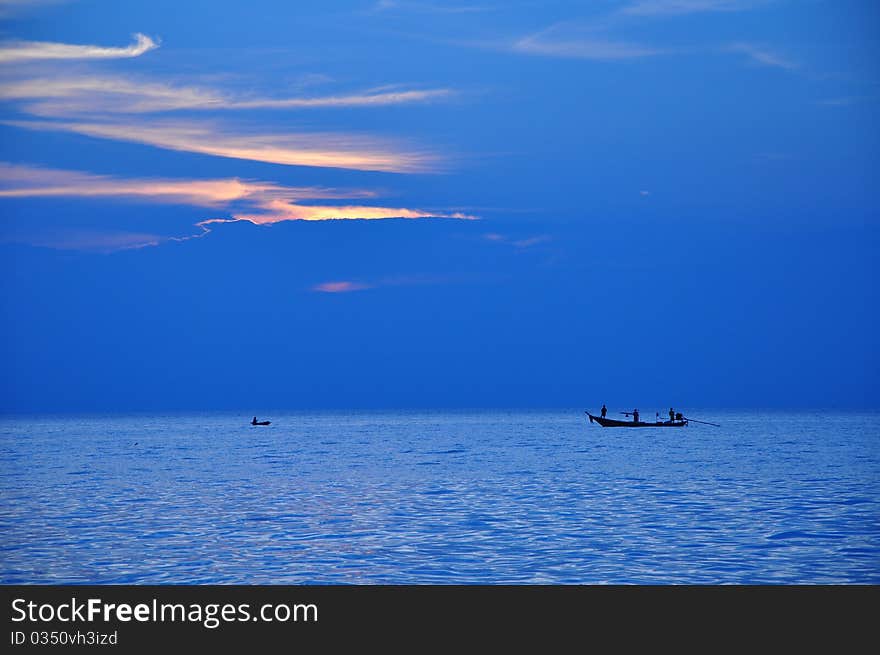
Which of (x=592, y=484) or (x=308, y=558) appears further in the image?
(x=592, y=484)

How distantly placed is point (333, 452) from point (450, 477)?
112 ft

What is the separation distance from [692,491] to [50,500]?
2991cm

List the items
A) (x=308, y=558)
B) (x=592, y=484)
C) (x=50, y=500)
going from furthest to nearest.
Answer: (x=592, y=484) → (x=50, y=500) → (x=308, y=558)

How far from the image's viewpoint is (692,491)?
46.9 meters

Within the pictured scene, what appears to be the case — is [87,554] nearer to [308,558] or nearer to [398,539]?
[308,558]
